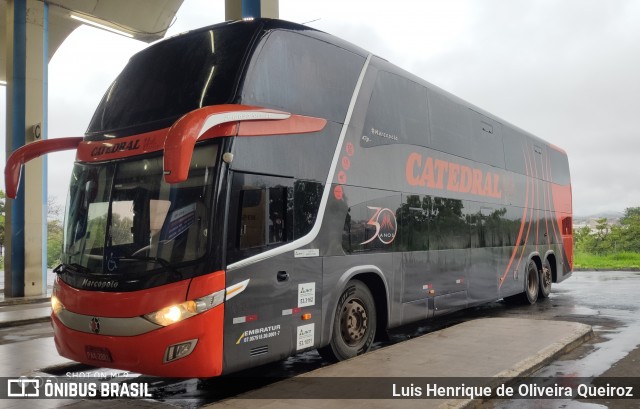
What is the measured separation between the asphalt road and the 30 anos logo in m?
1.89

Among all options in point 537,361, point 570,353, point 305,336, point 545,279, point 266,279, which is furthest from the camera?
point 545,279

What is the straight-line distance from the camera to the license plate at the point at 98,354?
17.5 ft

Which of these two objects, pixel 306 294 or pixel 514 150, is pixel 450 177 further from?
pixel 306 294

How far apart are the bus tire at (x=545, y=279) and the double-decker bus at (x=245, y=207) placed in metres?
6.46

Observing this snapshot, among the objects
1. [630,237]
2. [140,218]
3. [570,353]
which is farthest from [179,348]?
[630,237]

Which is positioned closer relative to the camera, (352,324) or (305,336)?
(305,336)

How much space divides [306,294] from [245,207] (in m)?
1.40

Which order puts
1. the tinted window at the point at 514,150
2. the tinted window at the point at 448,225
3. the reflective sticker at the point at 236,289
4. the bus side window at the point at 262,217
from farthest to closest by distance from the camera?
1. the tinted window at the point at 514,150
2. the tinted window at the point at 448,225
3. the bus side window at the point at 262,217
4. the reflective sticker at the point at 236,289

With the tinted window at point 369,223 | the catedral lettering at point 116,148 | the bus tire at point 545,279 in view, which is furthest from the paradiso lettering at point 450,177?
the catedral lettering at point 116,148

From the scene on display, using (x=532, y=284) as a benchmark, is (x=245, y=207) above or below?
above

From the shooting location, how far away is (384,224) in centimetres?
785

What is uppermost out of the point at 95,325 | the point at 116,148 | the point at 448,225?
the point at 116,148

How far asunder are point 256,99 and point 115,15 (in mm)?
14985

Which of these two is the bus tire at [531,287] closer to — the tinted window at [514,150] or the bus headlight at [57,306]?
the tinted window at [514,150]
